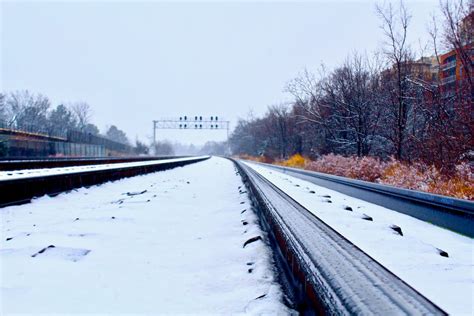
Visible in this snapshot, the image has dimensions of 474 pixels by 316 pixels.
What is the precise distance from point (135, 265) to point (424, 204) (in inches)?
158

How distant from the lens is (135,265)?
9.24ft

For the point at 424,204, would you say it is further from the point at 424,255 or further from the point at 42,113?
the point at 42,113

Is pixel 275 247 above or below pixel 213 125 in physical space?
below

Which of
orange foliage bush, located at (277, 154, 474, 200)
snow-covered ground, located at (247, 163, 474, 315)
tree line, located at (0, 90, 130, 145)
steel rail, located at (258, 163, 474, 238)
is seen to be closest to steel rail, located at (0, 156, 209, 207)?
snow-covered ground, located at (247, 163, 474, 315)

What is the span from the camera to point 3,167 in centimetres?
1376

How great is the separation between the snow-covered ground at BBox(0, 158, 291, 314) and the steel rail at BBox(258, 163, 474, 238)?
2.35 m

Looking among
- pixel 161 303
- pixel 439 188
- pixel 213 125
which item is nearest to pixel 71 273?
pixel 161 303

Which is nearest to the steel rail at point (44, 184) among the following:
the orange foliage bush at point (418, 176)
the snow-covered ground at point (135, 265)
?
the snow-covered ground at point (135, 265)

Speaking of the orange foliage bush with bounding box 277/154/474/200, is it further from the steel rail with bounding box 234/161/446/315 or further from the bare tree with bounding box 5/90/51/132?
the bare tree with bounding box 5/90/51/132

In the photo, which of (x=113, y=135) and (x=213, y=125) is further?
(x=113, y=135)

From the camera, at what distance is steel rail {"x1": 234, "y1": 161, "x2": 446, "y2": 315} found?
51.5 inches

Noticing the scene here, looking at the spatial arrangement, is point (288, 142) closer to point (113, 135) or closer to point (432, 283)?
point (432, 283)

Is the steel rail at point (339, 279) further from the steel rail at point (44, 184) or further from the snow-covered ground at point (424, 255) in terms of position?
the steel rail at point (44, 184)

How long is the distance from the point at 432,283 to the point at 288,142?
45411mm
